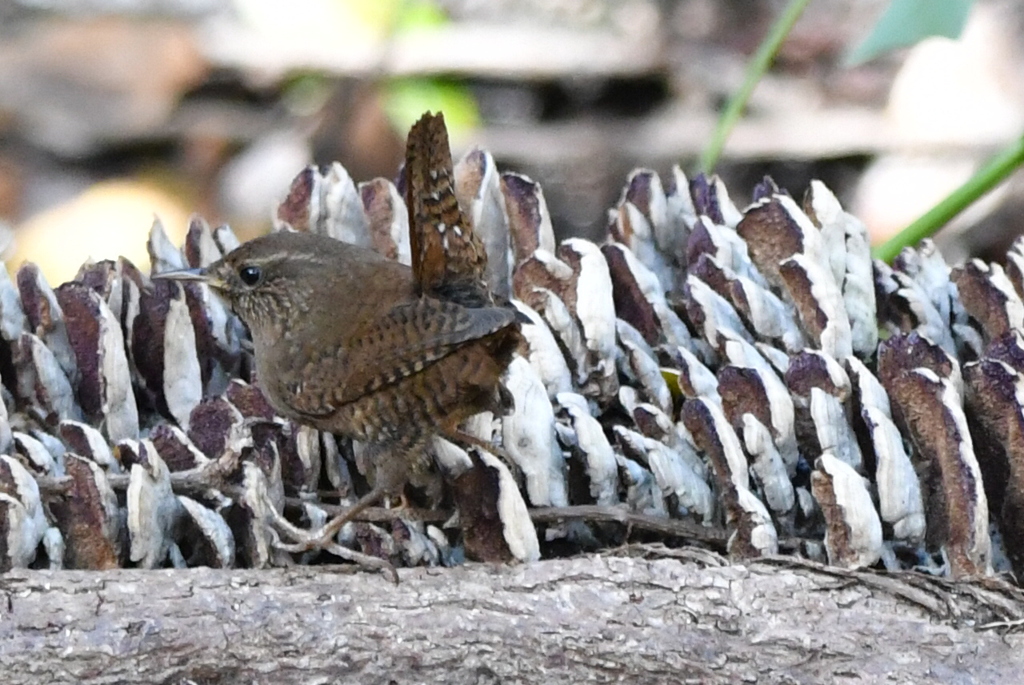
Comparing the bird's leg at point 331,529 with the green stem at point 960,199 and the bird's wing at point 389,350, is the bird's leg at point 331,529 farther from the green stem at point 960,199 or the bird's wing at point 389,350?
the green stem at point 960,199

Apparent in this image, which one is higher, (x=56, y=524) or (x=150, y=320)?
(x=150, y=320)

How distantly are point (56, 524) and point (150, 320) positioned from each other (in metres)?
0.18

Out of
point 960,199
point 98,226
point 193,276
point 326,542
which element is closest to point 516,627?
point 326,542

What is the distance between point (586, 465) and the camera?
2.88 feet

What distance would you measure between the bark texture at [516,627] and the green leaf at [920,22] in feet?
1.57

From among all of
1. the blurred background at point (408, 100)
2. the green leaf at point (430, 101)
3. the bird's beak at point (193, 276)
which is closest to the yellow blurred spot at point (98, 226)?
the blurred background at point (408, 100)

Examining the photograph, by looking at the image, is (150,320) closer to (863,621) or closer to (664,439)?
(664,439)

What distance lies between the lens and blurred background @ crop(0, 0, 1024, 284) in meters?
2.49

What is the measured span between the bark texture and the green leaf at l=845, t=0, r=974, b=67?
1.57 feet

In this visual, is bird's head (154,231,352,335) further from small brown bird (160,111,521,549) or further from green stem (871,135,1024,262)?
green stem (871,135,1024,262)

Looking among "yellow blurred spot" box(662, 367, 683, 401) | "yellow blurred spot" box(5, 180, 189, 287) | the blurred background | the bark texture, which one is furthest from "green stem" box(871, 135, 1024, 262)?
"yellow blurred spot" box(5, 180, 189, 287)

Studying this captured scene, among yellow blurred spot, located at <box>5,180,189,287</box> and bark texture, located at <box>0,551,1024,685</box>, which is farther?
yellow blurred spot, located at <box>5,180,189,287</box>

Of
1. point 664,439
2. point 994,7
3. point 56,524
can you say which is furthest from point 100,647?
point 994,7

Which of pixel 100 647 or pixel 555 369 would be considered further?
pixel 555 369
